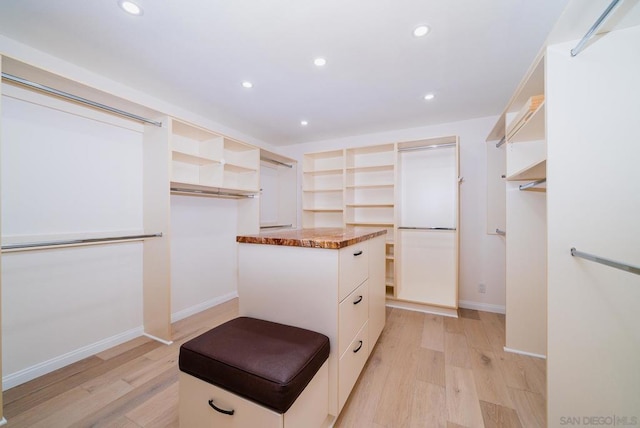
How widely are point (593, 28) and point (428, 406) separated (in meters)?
2.06

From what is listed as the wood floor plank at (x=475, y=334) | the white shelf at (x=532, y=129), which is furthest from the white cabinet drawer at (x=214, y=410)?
the white shelf at (x=532, y=129)

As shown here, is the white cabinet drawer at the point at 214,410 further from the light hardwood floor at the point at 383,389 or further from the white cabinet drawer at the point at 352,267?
the white cabinet drawer at the point at 352,267

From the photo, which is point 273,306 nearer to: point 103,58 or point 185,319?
point 185,319

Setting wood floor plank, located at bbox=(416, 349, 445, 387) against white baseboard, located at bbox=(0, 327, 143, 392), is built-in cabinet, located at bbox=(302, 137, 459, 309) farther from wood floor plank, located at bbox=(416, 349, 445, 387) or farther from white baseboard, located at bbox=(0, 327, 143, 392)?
white baseboard, located at bbox=(0, 327, 143, 392)

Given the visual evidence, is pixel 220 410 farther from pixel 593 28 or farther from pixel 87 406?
pixel 593 28

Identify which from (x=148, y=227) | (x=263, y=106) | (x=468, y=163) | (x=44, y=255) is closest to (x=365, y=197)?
(x=468, y=163)

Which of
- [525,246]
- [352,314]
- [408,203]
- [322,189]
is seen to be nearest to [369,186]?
[408,203]

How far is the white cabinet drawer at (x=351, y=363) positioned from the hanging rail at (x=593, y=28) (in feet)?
6.10

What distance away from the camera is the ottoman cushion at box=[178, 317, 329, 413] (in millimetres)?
838

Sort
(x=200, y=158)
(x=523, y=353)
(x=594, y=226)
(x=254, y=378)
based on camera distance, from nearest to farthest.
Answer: (x=254, y=378)
(x=594, y=226)
(x=523, y=353)
(x=200, y=158)

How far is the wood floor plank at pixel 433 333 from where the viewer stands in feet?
6.81

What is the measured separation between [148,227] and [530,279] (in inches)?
136

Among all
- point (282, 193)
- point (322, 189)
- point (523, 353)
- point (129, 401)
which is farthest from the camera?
point (282, 193)

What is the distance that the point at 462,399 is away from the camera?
1.46 meters
